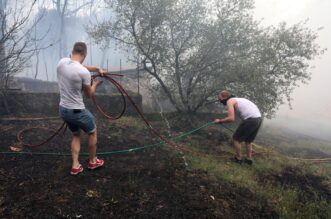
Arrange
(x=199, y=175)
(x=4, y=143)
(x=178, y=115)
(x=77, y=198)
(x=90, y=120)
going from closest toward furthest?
(x=77, y=198), (x=90, y=120), (x=199, y=175), (x=4, y=143), (x=178, y=115)

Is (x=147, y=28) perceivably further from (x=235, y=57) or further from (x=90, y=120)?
(x=90, y=120)

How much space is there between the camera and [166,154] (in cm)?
780

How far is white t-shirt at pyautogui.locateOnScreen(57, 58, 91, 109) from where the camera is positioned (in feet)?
17.1

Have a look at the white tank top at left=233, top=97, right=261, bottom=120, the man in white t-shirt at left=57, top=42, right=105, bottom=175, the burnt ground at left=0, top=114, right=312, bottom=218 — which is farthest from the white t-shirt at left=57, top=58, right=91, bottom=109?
the white tank top at left=233, top=97, right=261, bottom=120

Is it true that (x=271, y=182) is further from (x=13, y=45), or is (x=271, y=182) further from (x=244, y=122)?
(x=13, y=45)

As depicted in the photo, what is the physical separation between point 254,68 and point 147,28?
4521 mm

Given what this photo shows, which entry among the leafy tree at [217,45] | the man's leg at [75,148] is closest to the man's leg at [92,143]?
the man's leg at [75,148]

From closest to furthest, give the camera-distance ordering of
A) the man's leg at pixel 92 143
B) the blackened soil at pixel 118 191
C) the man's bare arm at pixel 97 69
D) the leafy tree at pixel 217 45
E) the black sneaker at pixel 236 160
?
1. the blackened soil at pixel 118 191
2. the man's leg at pixel 92 143
3. the man's bare arm at pixel 97 69
4. the black sneaker at pixel 236 160
5. the leafy tree at pixel 217 45

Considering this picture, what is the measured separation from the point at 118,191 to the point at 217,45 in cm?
846

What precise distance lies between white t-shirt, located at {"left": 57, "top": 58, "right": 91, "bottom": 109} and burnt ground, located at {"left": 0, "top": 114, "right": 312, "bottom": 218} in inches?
58.7

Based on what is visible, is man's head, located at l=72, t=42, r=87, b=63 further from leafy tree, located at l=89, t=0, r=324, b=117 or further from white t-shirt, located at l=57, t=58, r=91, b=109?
leafy tree, located at l=89, t=0, r=324, b=117

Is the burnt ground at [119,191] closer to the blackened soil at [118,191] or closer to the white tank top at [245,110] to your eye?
the blackened soil at [118,191]

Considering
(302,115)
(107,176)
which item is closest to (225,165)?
(107,176)

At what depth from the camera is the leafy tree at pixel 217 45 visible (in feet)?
37.9
